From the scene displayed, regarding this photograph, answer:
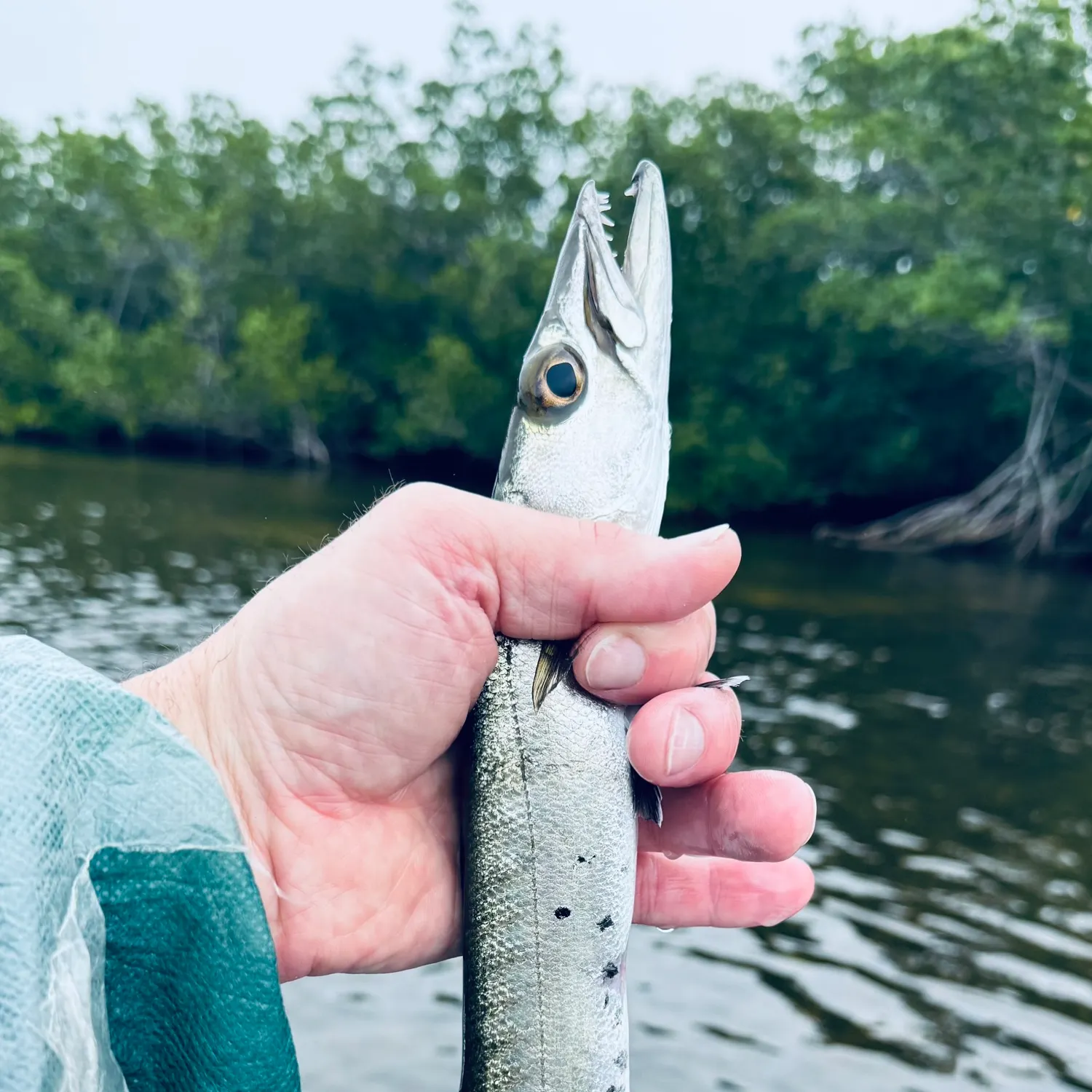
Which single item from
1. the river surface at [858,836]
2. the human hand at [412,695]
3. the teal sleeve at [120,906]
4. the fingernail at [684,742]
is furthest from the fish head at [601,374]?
the river surface at [858,836]

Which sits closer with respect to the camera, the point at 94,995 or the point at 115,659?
the point at 94,995

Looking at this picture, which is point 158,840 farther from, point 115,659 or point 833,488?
point 833,488

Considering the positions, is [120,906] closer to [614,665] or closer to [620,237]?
[614,665]

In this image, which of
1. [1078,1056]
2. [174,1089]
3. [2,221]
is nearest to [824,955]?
[1078,1056]

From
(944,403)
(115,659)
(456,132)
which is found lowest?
(115,659)

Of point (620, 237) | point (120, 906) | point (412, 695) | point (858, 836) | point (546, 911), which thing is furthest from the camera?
point (620, 237)

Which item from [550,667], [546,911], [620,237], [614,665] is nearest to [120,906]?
[546,911]

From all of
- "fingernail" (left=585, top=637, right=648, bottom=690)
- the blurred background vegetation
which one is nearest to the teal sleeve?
"fingernail" (left=585, top=637, right=648, bottom=690)

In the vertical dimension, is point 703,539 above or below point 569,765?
above
